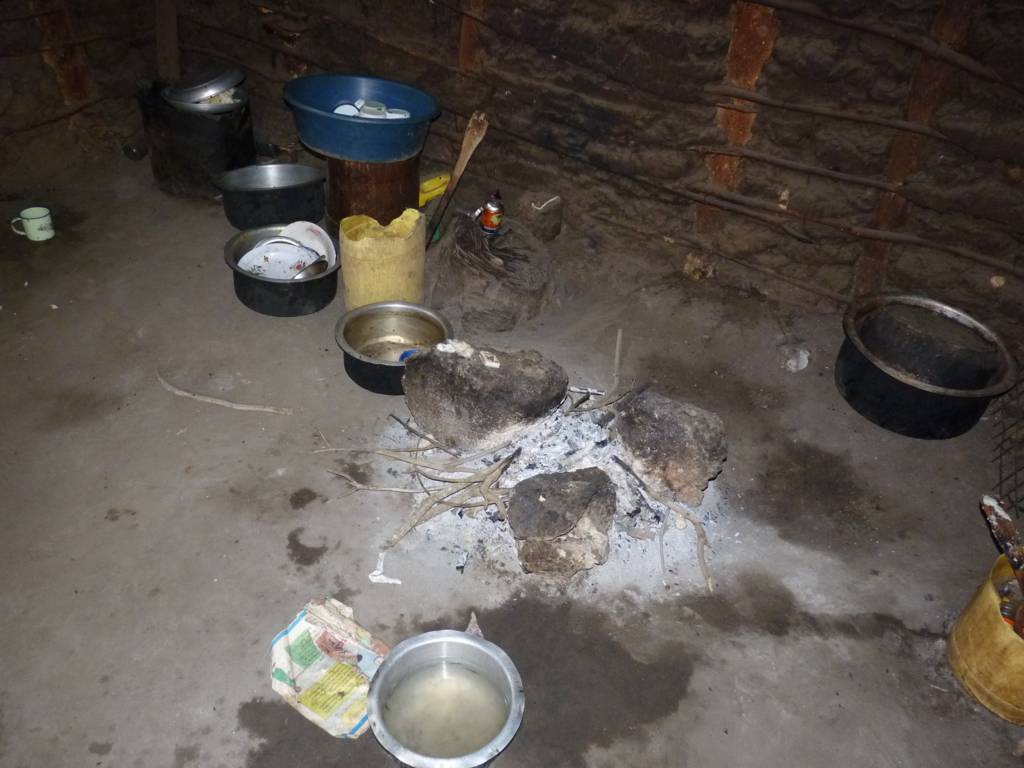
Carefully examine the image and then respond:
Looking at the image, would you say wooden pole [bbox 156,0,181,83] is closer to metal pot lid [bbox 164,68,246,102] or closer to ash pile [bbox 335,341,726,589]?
metal pot lid [bbox 164,68,246,102]

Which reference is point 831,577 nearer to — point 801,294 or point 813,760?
point 813,760

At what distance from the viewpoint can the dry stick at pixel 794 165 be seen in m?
4.14

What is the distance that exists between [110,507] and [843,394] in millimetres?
3984

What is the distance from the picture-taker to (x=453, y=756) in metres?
2.44

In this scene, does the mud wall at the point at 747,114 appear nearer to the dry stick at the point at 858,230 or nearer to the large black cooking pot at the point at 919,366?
the dry stick at the point at 858,230

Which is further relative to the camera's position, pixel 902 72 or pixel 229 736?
pixel 902 72

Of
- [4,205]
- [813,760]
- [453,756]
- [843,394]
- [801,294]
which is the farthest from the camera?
[4,205]

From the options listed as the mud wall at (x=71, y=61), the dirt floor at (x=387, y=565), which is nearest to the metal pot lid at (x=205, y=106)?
A: the mud wall at (x=71, y=61)

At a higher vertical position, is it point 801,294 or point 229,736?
point 801,294

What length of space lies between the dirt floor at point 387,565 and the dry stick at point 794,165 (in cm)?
97

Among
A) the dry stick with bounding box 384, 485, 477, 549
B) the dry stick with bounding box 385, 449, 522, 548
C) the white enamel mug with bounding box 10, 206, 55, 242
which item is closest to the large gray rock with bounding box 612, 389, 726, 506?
the dry stick with bounding box 385, 449, 522, 548

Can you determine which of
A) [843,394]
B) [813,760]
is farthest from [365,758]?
[843,394]

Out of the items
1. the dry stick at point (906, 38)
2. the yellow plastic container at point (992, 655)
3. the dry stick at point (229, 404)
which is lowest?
the dry stick at point (229, 404)

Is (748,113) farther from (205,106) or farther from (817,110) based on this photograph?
(205,106)
